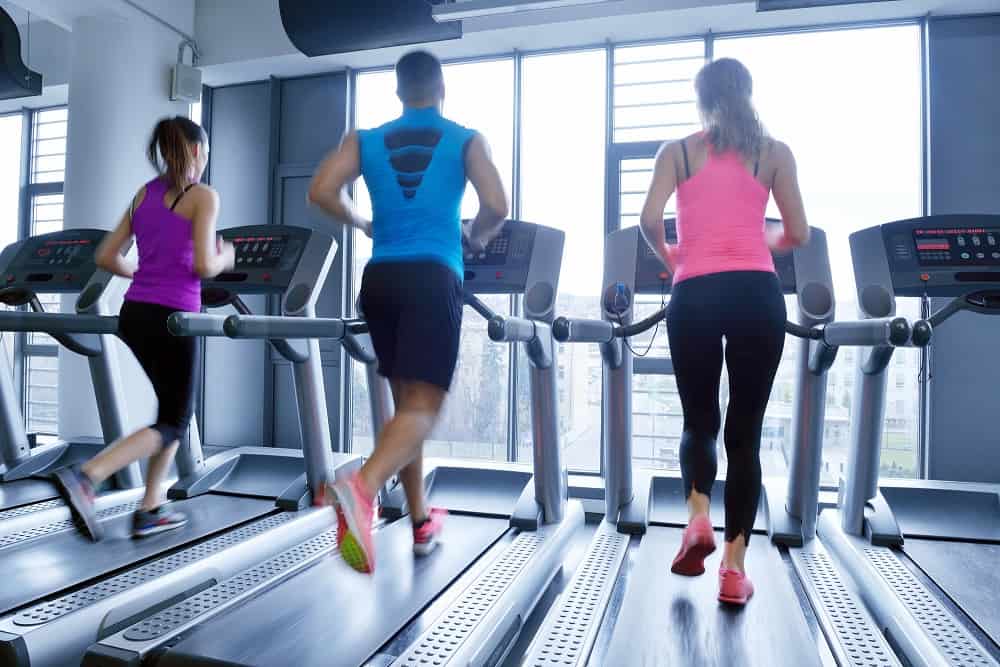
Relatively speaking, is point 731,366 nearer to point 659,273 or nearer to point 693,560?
point 693,560

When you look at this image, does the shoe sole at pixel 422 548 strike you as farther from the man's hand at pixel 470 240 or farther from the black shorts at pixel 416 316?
the man's hand at pixel 470 240

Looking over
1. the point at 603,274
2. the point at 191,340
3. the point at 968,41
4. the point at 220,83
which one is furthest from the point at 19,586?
the point at 968,41

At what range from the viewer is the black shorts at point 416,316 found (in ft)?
6.04

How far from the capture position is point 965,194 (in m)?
3.96

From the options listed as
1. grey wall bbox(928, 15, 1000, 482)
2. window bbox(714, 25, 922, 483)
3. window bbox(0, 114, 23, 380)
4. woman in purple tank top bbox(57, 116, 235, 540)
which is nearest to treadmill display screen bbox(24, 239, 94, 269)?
woman in purple tank top bbox(57, 116, 235, 540)

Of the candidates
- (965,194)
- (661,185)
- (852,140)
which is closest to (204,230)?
(661,185)

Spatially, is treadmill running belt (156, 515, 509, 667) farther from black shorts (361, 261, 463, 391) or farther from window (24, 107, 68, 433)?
window (24, 107, 68, 433)

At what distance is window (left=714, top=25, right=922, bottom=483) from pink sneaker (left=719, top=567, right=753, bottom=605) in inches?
86.6

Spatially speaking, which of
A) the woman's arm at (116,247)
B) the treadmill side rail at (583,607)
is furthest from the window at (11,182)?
the treadmill side rail at (583,607)

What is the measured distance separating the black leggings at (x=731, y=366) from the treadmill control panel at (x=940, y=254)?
959mm

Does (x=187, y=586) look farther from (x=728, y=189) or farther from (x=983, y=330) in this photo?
(x=983, y=330)

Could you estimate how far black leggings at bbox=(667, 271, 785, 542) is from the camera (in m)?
1.87

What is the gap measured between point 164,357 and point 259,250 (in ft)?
2.42

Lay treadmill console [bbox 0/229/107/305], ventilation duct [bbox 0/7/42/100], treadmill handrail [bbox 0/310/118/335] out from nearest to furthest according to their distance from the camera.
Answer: treadmill handrail [bbox 0/310/118/335], treadmill console [bbox 0/229/107/305], ventilation duct [bbox 0/7/42/100]
